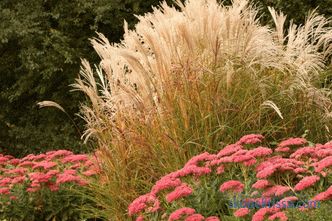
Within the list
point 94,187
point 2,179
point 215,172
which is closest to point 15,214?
point 2,179

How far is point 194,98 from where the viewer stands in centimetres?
539

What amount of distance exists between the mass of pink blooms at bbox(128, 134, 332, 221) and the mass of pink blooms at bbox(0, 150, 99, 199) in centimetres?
128

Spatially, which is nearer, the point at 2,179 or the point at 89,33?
the point at 2,179

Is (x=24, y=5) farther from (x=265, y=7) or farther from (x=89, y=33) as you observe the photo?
(x=265, y=7)

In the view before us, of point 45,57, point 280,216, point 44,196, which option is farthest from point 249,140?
point 45,57

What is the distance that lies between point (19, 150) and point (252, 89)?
5.22 m

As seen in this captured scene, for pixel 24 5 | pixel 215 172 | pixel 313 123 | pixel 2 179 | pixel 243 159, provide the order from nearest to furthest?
pixel 243 159
pixel 215 172
pixel 313 123
pixel 2 179
pixel 24 5

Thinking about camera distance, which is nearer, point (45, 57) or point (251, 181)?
point (251, 181)

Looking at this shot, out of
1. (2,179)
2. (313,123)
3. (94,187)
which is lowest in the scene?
(313,123)

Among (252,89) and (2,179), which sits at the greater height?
(2,179)

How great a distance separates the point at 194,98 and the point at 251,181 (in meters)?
1.12

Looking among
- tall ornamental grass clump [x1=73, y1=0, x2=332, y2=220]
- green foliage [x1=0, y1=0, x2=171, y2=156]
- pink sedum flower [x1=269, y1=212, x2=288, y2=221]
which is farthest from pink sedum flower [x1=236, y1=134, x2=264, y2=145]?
green foliage [x1=0, y1=0, x2=171, y2=156]

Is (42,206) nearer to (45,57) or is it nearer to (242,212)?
(242,212)

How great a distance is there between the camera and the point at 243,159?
4.32m
